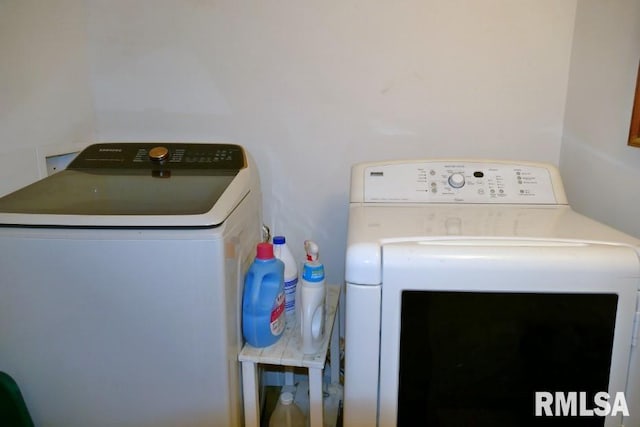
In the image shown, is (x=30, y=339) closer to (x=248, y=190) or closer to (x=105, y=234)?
(x=105, y=234)

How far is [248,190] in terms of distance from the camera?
1.33 metres

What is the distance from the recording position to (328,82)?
5.32 feet

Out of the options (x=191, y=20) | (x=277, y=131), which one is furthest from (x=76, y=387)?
(x=191, y=20)

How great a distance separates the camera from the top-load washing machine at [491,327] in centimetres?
88

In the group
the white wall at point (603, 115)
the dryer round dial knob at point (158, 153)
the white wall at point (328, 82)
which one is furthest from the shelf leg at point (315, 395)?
the white wall at point (603, 115)

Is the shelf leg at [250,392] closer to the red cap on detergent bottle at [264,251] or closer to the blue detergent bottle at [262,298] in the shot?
the blue detergent bottle at [262,298]

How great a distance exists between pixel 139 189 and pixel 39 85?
Answer: 541mm

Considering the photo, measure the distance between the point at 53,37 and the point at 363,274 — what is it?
1.35 meters

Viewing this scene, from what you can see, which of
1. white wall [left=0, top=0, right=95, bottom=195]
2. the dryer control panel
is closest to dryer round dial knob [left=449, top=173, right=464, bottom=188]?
the dryer control panel

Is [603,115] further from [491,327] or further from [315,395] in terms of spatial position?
[315,395]

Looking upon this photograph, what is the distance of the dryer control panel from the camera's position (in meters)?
1.29

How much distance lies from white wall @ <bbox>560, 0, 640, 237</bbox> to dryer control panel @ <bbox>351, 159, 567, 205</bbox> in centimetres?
17

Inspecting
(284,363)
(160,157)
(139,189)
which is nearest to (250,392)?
(284,363)

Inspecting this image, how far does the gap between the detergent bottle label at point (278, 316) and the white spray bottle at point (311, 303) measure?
0.22ft
